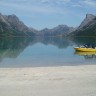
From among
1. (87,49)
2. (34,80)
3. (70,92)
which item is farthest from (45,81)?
(87,49)

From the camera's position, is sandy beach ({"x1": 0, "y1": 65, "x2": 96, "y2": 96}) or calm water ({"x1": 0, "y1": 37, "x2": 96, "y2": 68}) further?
calm water ({"x1": 0, "y1": 37, "x2": 96, "y2": 68})

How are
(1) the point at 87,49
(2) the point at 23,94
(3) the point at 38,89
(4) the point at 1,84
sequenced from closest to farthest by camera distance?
1. (2) the point at 23,94
2. (3) the point at 38,89
3. (4) the point at 1,84
4. (1) the point at 87,49

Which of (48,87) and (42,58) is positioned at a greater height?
(48,87)

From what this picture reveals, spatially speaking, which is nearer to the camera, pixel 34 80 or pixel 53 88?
pixel 53 88

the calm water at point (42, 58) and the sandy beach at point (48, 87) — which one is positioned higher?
the sandy beach at point (48, 87)

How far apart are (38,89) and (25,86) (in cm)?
107

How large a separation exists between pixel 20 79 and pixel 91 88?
16.8 ft

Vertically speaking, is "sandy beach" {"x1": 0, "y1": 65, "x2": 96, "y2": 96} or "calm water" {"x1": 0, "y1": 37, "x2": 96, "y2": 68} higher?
"sandy beach" {"x1": 0, "y1": 65, "x2": 96, "y2": 96}

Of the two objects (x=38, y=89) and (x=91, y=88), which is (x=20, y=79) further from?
(x=91, y=88)

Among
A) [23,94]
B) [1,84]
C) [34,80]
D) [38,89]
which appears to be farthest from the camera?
[34,80]

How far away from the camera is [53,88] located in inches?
579

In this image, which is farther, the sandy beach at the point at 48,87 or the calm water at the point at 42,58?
the calm water at the point at 42,58

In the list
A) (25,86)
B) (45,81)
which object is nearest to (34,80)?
(45,81)

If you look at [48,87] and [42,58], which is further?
[42,58]
